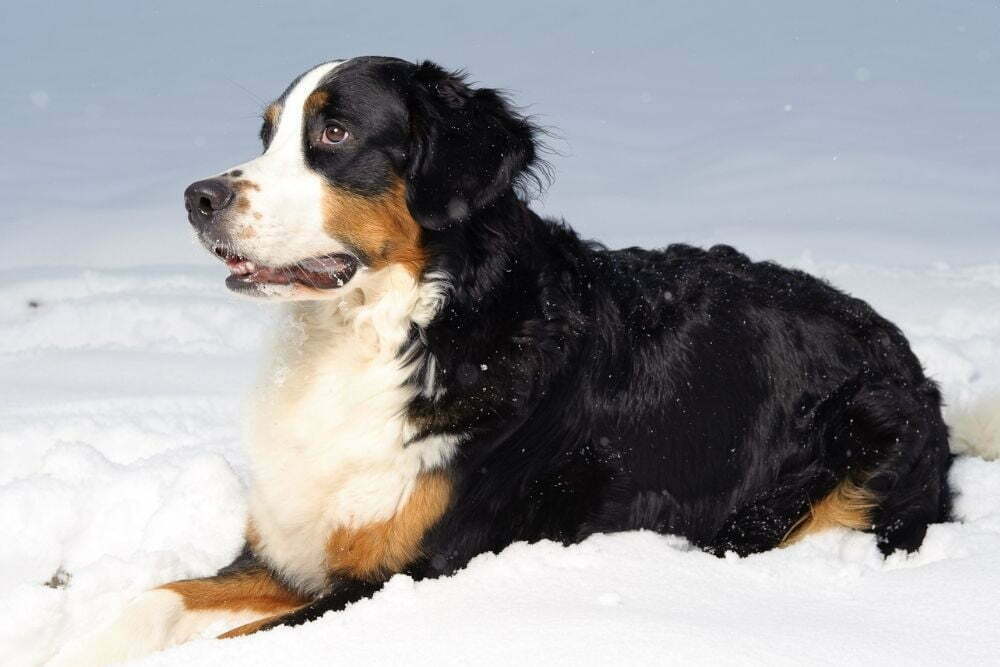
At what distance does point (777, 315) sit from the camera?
14.4 feet

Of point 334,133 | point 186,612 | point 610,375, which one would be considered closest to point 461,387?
point 610,375

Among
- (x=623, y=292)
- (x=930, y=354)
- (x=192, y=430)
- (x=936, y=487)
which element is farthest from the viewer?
(x=930, y=354)

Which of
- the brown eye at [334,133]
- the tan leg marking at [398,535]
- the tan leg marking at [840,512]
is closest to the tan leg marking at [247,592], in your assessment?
the tan leg marking at [398,535]

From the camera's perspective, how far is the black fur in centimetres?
376

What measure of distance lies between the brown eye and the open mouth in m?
0.42

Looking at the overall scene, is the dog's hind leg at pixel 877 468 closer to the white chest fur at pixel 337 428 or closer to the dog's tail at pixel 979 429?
the dog's tail at pixel 979 429

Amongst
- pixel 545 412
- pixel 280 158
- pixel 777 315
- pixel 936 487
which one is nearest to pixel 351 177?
pixel 280 158

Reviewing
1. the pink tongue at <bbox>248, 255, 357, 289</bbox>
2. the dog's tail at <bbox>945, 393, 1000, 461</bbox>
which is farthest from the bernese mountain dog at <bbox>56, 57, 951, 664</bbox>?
the dog's tail at <bbox>945, 393, 1000, 461</bbox>

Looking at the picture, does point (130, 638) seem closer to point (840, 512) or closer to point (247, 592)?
point (247, 592)

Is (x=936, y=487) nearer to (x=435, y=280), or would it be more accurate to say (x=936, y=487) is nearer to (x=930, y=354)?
(x=435, y=280)

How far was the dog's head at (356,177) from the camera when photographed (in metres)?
3.56

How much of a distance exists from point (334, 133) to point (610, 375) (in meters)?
1.33

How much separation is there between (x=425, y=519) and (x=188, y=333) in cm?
530

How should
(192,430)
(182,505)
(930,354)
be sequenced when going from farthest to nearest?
(930,354)
(192,430)
(182,505)
